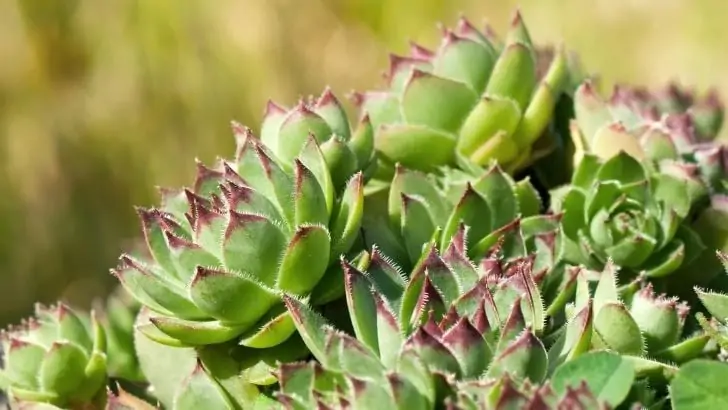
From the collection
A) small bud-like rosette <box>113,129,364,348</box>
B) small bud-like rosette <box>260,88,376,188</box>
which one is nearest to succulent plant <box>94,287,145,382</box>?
small bud-like rosette <box>113,129,364,348</box>

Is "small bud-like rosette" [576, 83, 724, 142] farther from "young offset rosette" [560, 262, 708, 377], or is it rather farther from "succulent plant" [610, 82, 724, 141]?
"young offset rosette" [560, 262, 708, 377]

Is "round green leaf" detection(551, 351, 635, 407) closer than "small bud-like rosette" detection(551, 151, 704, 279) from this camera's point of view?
Yes

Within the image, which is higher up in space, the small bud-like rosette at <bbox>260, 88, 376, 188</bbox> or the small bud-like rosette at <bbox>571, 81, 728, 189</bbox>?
the small bud-like rosette at <bbox>260, 88, 376, 188</bbox>

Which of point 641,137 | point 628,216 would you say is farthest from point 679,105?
point 628,216

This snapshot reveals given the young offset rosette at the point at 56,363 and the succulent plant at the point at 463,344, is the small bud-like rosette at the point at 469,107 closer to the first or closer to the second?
the succulent plant at the point at 463,344

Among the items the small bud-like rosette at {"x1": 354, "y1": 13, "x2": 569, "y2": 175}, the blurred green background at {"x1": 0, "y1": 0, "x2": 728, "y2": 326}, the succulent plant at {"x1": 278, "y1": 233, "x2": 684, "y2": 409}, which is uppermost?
the small bud-like rosette at {"x1": 354, "y1": 13, "x2": 569, "y2": 175}

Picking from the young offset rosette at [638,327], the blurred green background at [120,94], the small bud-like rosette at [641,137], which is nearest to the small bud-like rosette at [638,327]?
the young offset rosette at [638,327]
